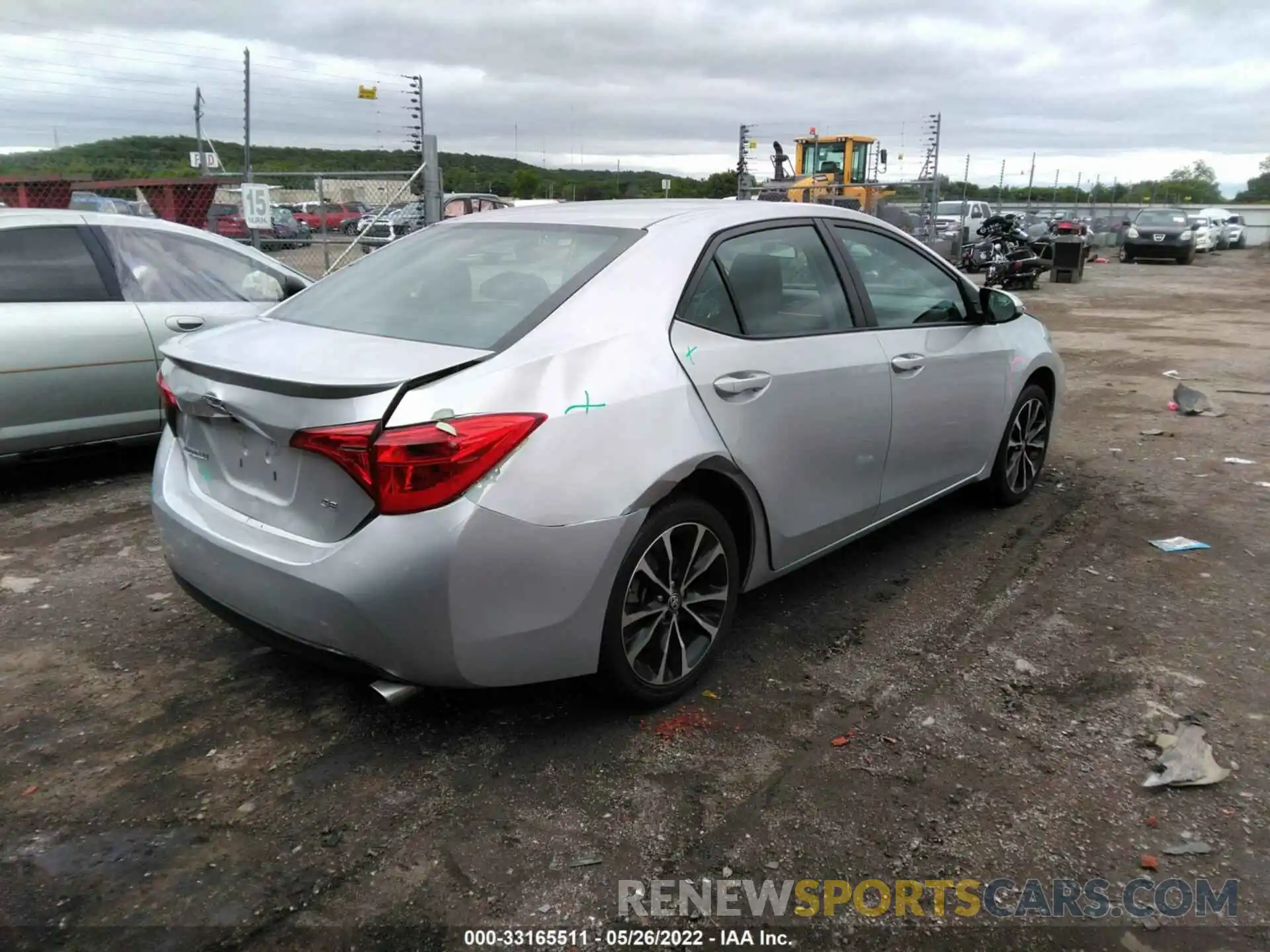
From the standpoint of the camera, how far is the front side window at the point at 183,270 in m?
5.68

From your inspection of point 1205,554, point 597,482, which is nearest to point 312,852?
point 597,482

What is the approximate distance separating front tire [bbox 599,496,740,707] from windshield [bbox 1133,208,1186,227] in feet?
105

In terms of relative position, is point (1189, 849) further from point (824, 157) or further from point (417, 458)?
point (824, 157)

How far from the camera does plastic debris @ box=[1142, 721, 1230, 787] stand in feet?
9.61

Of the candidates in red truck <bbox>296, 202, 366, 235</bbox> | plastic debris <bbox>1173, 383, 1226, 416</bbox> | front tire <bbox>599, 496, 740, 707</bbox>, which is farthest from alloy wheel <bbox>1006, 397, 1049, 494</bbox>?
red truck <bbox>296, 202, 366, 235</bbox>

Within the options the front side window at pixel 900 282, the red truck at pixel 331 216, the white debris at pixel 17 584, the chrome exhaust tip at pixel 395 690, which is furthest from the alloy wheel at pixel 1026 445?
the red truck at pixel 331 216

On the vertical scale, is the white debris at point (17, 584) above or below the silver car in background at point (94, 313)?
below

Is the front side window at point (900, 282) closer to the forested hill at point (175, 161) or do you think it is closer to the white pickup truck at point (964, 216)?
the forested hill at point (175, 161)

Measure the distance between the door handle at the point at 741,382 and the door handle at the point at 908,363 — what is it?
89 centimetres

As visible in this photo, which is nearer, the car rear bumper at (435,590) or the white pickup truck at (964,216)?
the car rear bumper at (435,590)

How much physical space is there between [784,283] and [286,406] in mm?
1954

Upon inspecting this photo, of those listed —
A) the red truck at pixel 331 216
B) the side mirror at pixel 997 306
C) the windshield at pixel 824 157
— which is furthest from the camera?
the windshield at pixel 824 157

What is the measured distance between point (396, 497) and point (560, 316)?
79cm

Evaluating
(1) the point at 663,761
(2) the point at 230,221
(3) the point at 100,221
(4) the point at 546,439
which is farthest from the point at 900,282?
(2) the point at 230,221
